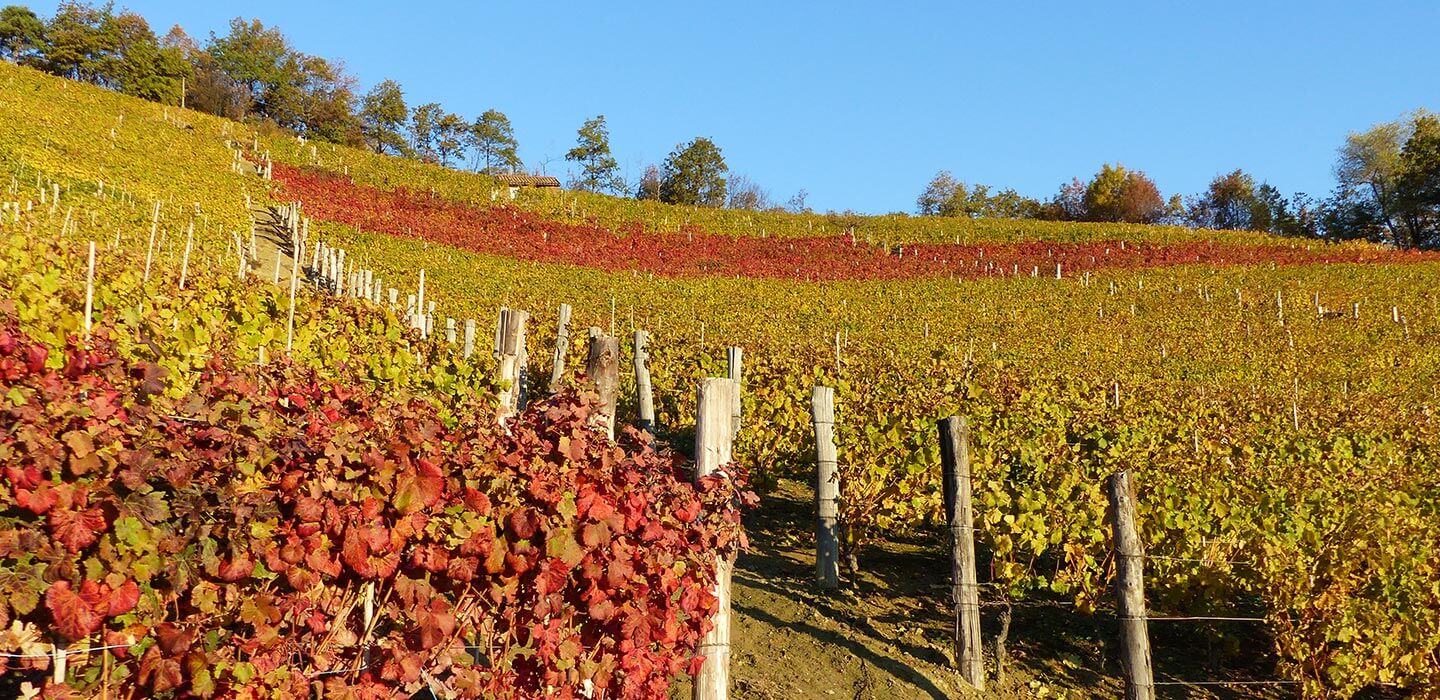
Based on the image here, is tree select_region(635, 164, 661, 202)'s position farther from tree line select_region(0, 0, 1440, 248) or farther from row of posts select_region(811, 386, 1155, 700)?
row of posts select_region(811, 386, 1155, 700)

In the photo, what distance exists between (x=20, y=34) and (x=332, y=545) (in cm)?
8242

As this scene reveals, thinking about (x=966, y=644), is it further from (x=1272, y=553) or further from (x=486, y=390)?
(x=486, y=390)

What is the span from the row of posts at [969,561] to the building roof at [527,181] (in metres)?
52.0

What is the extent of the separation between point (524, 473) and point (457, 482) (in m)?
0.26

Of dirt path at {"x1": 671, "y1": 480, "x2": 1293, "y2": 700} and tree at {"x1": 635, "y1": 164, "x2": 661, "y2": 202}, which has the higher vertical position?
tree at {"x1": 635, "y1": 164, "x2": 661, "y2": 202}

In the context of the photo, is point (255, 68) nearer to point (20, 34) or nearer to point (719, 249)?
point (20, 34)

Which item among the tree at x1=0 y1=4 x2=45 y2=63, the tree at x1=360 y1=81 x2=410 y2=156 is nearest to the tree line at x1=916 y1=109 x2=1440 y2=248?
the tree at x1=360 y1=81 x2=410 y2=156

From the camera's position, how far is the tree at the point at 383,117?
251ft

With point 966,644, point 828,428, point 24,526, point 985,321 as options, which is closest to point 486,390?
point 828,428

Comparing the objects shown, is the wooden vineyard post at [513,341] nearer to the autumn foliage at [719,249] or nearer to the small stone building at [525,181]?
the autumn foliage at [719,249]

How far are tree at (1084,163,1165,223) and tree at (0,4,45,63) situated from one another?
261 feet

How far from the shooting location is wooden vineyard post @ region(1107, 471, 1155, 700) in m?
5.00

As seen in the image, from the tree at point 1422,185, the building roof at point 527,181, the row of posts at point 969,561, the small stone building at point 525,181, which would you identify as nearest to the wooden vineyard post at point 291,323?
the row of posts at point 969,561

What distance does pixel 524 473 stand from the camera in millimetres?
3371
